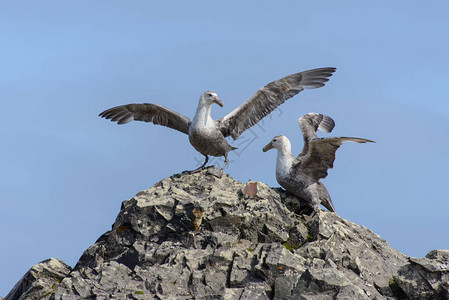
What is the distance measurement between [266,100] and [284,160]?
1580 millimetres

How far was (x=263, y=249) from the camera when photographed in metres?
9.50

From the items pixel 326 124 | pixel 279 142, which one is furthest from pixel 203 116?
pixel 326 124

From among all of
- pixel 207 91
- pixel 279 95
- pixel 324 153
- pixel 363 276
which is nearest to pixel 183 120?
pixel 207 91

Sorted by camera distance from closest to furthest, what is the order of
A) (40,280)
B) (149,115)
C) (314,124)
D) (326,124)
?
(40,280)
(149,115)
(314,124)
(326,124)

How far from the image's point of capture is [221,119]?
41.9ft

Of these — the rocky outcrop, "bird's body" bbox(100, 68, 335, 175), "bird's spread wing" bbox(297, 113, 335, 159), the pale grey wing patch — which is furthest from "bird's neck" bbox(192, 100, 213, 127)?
the pale grey wing patch

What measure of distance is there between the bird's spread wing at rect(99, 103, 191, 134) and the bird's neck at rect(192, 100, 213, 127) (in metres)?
0.59

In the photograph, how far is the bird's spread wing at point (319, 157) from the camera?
440 inches

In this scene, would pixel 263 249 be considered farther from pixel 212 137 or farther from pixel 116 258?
pixel 212 137

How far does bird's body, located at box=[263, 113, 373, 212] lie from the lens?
37.4ft

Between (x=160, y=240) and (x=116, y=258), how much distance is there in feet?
2.53

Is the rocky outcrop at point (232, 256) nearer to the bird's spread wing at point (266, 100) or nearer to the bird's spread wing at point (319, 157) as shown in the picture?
the bird's spread wing at point (319, 157)

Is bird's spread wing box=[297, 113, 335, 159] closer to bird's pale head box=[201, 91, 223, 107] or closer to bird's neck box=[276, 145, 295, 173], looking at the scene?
bird's neck box=[276, 145, 295, 173]

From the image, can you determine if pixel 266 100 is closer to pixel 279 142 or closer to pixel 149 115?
pixel 279 142
